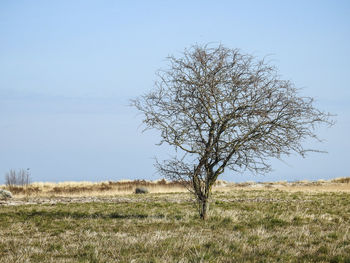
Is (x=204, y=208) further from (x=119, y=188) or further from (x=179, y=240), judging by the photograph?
(x=119, y=188)

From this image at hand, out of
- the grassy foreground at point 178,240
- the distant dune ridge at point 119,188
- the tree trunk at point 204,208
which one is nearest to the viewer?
the grassy foreground at point 178,240

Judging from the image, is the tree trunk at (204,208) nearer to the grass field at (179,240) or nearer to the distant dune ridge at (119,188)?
the grass field at (179,240)

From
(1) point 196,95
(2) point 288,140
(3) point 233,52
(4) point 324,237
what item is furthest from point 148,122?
(4) point 324,237

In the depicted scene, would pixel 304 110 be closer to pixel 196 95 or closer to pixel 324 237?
pixel 196 95

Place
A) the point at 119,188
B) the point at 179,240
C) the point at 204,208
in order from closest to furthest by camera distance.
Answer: the point at 179,240, the point at 204,208, the point at 119,188

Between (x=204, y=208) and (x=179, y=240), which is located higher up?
(x=204, y=208)

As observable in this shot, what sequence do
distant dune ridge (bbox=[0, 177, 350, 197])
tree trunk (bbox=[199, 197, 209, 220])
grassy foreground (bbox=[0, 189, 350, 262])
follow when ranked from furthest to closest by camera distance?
distant dune ridge (bbox=[0, 177, 350, 197]) < tree trunk (bbox=[199, 197, 209, 220]) < grassy foreground (bbox=[0, 189, 350, 262])

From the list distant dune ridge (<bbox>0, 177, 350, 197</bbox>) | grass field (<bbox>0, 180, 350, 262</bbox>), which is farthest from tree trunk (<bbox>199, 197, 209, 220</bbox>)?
distant dune ridge (<bbox>0, 177, 350, 197</bbox>)

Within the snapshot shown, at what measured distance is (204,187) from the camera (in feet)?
48.6

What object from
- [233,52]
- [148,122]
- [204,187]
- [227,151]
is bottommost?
[204,187]

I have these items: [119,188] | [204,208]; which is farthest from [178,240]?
[119,188]

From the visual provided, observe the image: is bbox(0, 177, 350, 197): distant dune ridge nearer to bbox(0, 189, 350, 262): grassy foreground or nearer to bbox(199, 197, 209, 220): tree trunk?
bbox(199, 197, 209, 220): tree trunk

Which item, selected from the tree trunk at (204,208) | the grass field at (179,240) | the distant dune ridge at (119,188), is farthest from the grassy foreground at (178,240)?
the distant dune ridge at (119,188)

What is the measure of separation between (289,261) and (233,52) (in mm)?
8129
